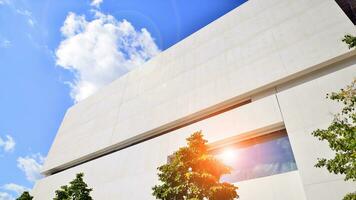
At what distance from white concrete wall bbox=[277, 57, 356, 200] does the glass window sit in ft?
3.25

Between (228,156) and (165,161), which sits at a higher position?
(165,161)

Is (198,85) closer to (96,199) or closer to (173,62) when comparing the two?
(173,62)

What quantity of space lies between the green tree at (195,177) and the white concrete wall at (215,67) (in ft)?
22.3

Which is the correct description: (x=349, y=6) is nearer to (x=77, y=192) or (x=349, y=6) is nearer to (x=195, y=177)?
(x=195, y=177)

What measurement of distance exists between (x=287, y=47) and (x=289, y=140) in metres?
6.58

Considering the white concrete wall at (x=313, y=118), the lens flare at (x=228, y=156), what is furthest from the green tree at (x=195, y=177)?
the lens flare at (x=228, y=156)

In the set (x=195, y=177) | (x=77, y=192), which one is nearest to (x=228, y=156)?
(x=195, y=177)

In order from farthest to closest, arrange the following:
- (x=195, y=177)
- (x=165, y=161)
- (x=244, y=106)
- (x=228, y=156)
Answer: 1. (x=165, y=161)
2. (x=244, y=106)
3. (x=228, y=156)
4. (x=195, y=177)

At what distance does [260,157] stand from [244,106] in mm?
3401

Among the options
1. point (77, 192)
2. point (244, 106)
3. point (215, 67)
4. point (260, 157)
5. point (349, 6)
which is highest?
point (349, 6)

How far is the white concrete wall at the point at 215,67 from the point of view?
48.9 ft

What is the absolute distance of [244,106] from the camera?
1532 centimetres

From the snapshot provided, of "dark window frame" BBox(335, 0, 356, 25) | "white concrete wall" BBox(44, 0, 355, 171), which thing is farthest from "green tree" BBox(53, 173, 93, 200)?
"dark window frame" BBox(335, 0, 356, 25)

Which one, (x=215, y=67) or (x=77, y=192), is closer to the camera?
(x=77, y=192)
